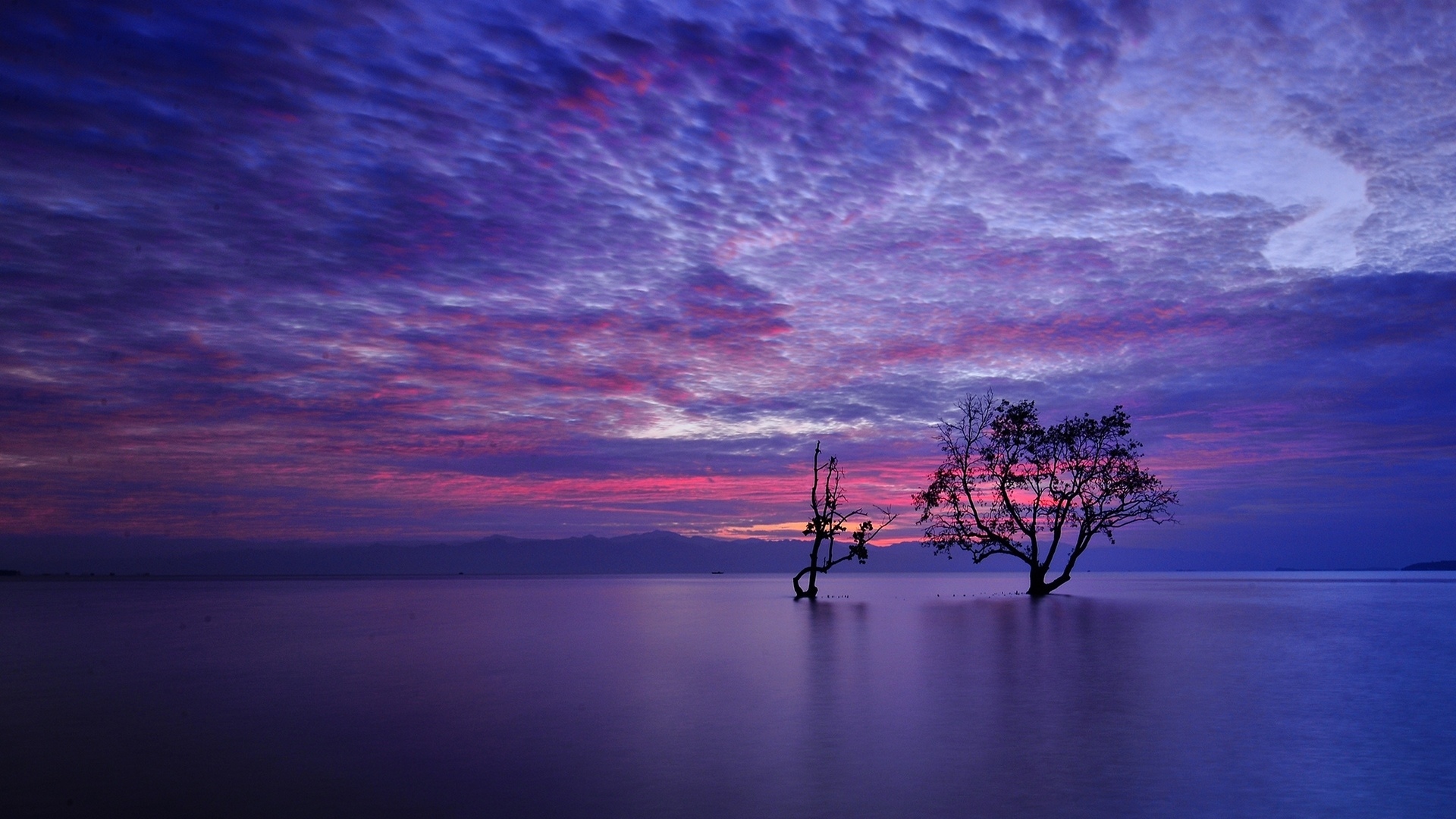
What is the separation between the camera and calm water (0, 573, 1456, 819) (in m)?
10.7

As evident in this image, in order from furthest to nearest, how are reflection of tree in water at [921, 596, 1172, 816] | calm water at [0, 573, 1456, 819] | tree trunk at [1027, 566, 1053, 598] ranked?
tree trunk at [1027, 566, 1053, 598] → reflection of tree in water at [921, 596, 1172, 816] → calm water at [0, 573, 1456, 819]

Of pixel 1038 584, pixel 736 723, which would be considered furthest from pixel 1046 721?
pixel 1038 584

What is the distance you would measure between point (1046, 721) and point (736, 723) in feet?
16.2

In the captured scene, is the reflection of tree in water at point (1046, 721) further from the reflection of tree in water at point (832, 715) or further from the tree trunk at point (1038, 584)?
the tree trunk at point (1038, 584)

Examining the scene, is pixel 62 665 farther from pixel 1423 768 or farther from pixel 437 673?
pixel 1423 768

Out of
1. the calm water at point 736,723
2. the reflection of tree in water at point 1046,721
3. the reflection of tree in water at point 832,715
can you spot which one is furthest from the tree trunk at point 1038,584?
the reflection of tree in water at point 832,715

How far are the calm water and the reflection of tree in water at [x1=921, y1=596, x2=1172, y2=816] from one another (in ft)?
0.23

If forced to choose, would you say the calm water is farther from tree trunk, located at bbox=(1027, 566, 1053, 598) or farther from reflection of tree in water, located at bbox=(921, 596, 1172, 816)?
tree trunk, located at bbox=(1027, 566, 1053, 598)

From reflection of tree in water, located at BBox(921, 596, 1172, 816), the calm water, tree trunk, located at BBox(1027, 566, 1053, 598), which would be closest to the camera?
the calm water

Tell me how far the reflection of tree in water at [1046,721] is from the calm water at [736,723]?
2.8 inches

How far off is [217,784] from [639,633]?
23134mm

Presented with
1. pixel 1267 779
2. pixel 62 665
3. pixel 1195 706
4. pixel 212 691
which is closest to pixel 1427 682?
pixel 1195 706

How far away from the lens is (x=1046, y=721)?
15.3 m

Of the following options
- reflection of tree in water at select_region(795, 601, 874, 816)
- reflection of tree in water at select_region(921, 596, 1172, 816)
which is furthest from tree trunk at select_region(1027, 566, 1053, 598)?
reflection of tree in water at select_region(795, 601, 874, 816)
